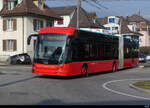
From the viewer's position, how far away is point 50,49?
17.6 m

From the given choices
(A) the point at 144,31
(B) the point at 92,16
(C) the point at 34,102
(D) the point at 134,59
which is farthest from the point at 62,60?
(A) the point at 144,31

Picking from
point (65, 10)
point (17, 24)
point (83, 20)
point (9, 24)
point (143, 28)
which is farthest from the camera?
point (143, 28)

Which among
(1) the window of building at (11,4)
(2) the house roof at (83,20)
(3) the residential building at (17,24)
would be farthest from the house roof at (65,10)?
(1) the window of building at (11,4)

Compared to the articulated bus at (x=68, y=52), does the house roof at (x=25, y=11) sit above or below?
above

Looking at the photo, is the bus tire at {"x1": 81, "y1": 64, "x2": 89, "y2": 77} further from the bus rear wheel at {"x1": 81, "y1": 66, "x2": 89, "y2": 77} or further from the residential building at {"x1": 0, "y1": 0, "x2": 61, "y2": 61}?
the residential building at {"x1": 0, "y1": 0, "x2": 61, "y2": 61}

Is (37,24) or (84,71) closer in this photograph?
(84,71)

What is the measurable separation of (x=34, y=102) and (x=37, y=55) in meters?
8.15

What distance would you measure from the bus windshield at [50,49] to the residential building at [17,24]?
2499 centimetres

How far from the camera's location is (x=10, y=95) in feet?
37.6

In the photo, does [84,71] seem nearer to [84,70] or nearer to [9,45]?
[84,70]

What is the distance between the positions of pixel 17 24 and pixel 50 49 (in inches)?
1073

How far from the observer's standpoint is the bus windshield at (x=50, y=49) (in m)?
17.4

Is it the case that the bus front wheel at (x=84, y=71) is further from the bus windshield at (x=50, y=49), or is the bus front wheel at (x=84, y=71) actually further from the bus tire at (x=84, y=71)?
the bus windshield at (x=50, y=49)

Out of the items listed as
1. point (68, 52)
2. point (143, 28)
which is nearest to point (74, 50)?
point (68, 52)
